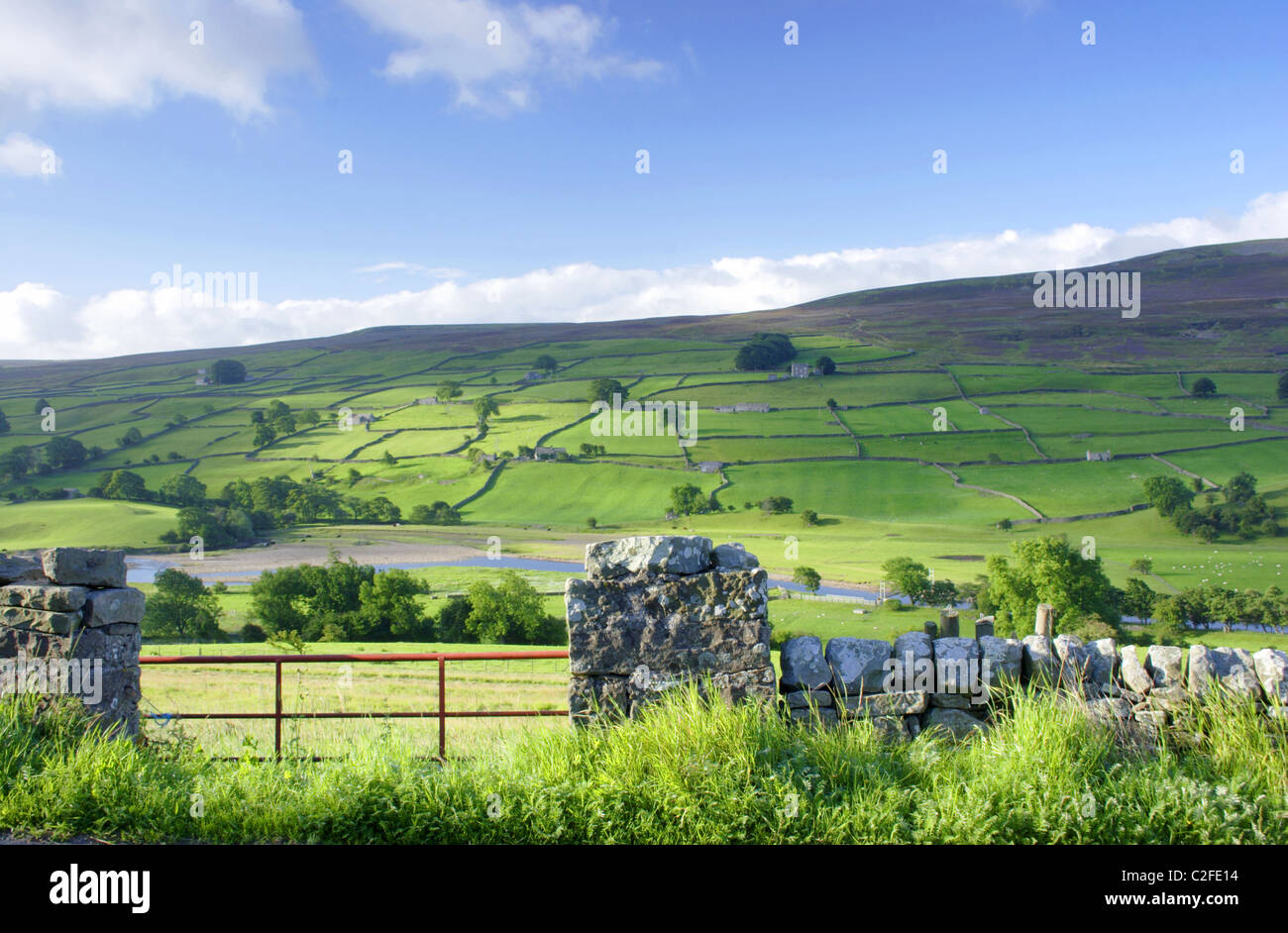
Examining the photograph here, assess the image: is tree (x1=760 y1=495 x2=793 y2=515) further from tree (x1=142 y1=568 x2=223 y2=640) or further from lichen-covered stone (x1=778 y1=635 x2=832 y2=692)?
lichen-covered stone (x1=778 y1=635 x2=832 y2=692)

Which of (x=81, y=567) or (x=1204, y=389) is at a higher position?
(x=1204, y=389)

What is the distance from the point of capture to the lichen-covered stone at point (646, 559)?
663 cm

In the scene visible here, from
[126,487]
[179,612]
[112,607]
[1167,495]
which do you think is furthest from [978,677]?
[126,487]

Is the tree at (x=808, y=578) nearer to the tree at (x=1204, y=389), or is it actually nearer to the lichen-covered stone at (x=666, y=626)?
the lichen-covered stone at (x=666, y=626)

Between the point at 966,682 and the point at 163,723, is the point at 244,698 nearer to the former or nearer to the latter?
the point at 163,723

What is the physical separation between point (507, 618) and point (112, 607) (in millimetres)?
42239

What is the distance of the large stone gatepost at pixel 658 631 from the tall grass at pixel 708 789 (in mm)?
303

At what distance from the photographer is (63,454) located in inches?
4341

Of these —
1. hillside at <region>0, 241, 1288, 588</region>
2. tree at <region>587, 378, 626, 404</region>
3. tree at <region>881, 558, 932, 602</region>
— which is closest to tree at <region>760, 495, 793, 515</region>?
hillside at <region>0, 241, 1288, 588</region>

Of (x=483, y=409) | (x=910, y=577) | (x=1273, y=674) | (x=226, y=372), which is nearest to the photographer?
(x=1273, y=674)

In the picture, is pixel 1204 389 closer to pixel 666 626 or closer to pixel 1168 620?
pixel 1168 620

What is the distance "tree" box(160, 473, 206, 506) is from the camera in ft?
322

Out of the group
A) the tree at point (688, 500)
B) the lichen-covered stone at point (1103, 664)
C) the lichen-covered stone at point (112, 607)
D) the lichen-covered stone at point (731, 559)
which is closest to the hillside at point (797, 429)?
the tree at point (688, 500)
